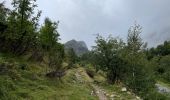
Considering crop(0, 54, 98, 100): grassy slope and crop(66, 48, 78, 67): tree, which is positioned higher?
crop(66, 48, 78, 67): tree

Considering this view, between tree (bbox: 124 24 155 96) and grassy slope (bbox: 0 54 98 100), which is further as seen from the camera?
tree (bbox: 124 24 155 96)

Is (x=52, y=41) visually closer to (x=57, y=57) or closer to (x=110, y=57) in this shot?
(x=57, y=57)

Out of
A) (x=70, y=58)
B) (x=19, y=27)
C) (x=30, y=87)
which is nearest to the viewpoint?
(x=30, y=87)

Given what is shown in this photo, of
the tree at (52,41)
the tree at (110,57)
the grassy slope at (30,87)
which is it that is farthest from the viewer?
the tree at (110,57)

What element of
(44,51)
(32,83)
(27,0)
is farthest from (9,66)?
(44,51)

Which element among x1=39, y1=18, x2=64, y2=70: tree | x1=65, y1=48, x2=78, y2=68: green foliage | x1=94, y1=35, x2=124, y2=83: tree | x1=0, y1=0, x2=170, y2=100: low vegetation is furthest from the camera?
x1=65, y1=48, x2=78, y2=68: green foliage

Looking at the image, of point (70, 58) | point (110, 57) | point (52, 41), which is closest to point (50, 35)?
point (52, 41)

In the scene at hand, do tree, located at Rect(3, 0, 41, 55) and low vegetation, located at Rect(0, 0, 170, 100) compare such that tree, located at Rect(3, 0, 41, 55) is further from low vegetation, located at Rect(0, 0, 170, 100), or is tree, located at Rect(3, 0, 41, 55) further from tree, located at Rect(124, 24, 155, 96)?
tree, located at Rect(124, 24, 155, 96)

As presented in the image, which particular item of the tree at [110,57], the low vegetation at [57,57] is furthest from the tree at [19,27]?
the tree at [110,57]

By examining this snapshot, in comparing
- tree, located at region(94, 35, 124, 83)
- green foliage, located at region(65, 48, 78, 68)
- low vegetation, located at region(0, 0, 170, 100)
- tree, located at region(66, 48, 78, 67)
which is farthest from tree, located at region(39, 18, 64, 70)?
tree, located at region(66, 48, 78, 67)

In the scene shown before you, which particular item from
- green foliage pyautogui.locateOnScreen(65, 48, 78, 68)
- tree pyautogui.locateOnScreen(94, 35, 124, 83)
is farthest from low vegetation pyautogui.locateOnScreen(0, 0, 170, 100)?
green foliage pyautogui.locateOnScreen(65, 48, 78, 68)

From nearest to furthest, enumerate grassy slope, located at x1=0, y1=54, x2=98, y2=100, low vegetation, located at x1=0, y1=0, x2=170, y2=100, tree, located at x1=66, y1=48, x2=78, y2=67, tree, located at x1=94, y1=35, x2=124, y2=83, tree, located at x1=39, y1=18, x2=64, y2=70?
grassy slope, located at x1=0, y1=54, x2=98, y2=100 → low vegetation, located at x1=0, y1=0, x2=170, y2=100 → tree, located at x1=39, y1=18, x2=64, y2=70 → tree, located at x1=94, y1=35, x2=124, y2=83 → tree, located at x1=66, y1=48, x2=78, y2=67

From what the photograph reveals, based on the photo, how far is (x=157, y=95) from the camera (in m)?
40.7

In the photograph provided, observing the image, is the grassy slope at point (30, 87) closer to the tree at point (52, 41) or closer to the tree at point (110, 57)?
the tree at point (52, 41)
